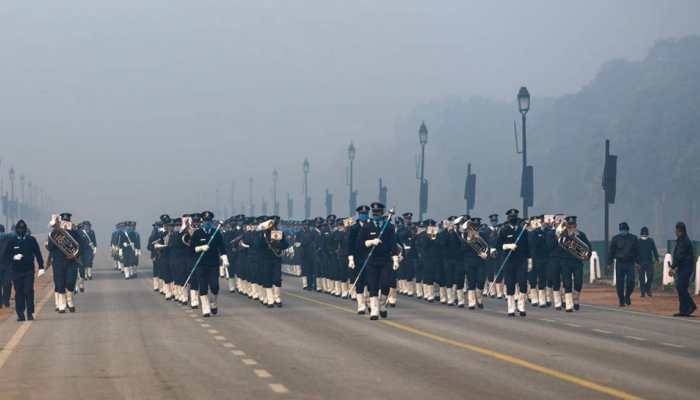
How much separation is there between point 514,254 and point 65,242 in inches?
368

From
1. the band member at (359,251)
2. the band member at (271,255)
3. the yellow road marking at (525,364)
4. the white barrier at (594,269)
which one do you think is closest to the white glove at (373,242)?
the band member at (359,251)

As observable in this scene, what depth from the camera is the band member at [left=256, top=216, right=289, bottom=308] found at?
32531 mm

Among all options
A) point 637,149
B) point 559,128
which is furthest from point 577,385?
point 559,128

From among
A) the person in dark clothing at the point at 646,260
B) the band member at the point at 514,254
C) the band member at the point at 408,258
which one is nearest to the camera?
the band member at the point at 514,254

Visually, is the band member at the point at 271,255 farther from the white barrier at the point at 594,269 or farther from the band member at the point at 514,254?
the white barrier at the point at 594,269

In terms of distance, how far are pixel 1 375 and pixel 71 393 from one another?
2.43 metres

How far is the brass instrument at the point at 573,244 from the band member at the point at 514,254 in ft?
5.04

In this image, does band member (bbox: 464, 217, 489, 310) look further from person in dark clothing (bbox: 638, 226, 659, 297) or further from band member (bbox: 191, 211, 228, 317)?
person in dark clothing (bbox: 638, 226, 659, 297)

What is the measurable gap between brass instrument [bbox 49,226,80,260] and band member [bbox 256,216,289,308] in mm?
4195

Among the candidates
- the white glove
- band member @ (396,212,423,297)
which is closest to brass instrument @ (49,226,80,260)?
the white glove

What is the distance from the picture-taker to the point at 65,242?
3088 centimetres

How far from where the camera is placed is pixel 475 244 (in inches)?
1294

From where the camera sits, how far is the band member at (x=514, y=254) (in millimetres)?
29141

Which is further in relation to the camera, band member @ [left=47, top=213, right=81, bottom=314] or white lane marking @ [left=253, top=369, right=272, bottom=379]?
band member @ [left=47, top=213, right=81, bottom=314]
